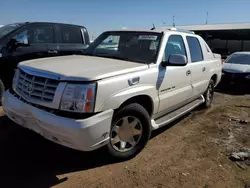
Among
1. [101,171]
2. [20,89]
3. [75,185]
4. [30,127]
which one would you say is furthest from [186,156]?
[20,89]

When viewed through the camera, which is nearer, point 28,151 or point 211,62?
point 28,151

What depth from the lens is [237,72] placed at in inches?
365

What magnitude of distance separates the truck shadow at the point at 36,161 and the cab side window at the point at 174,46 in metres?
1.98

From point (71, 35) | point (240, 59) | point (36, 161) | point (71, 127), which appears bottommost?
point (36, 161)

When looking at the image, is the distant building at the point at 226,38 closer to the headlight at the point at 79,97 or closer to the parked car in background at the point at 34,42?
the parked car in background at the point at 34,42

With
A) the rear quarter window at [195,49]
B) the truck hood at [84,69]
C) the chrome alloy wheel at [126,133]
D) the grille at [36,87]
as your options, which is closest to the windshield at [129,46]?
the truck hood at [84,69]

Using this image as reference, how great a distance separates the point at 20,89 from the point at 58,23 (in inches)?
160

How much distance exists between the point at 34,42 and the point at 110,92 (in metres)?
4.27

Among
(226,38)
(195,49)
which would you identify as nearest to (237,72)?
(195,49)

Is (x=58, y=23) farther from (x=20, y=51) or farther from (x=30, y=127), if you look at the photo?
(x=30, y=127)

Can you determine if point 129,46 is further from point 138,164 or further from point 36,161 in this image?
point 36,161

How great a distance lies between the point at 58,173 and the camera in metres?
3.20

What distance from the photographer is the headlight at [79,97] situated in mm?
2803

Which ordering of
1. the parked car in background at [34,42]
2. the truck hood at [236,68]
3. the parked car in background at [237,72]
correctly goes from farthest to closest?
the truck hood at [236,68] → the parked car in background at [237,72] → the parked car in background at [34,42]
